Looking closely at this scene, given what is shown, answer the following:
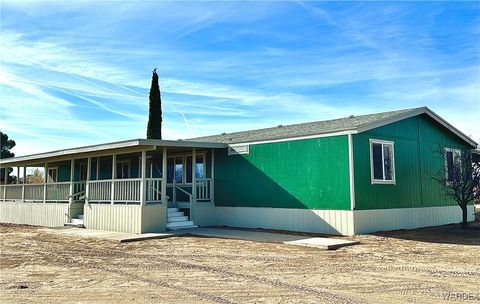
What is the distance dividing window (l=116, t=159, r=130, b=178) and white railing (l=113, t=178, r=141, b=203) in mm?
4246

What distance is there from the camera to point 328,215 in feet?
41.8

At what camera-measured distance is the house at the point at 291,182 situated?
12688mm

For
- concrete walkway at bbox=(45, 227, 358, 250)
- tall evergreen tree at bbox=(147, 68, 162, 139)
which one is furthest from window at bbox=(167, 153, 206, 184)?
tall evergreen tree at bbox=(147, 68, 162, 139)

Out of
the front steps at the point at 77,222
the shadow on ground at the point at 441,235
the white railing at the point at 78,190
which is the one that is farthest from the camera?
the white railing at the point at 78,190

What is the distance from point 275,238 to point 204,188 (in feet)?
17.1

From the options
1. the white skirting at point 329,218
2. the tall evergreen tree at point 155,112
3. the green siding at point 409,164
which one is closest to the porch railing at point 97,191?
the white skirting at point 329,218

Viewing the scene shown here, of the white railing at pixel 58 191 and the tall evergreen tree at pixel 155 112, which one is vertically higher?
the tall evergreen tree at pixel 155 112

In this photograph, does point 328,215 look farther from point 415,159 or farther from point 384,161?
point 415,159

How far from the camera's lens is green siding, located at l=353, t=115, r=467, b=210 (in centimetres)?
1262

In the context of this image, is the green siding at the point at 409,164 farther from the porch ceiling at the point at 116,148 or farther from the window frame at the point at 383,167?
the porch ceiling at the point at 116,148

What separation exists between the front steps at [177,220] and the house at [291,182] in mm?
37

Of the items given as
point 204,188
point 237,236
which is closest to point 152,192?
point 204,188

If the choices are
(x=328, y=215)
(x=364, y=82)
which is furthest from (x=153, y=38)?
(x=364, y=82)

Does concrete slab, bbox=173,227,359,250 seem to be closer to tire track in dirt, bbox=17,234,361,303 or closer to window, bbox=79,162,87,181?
tire track in dirt, bbox=17,234,361,303
